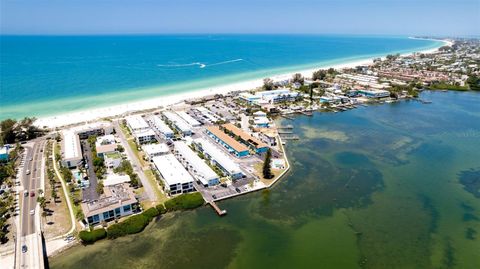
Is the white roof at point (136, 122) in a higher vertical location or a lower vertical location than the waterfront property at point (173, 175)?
higher

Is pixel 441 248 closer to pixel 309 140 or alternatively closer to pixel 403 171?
pixel 403 171

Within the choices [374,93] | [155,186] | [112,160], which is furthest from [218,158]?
[374,93]

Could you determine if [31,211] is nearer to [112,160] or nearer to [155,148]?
[112,160]

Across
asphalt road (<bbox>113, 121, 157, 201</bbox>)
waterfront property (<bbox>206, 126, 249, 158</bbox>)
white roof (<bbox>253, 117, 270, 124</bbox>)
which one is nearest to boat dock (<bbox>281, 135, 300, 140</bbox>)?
white roof (<bbox>253, 117, 270, 124</bbox>)

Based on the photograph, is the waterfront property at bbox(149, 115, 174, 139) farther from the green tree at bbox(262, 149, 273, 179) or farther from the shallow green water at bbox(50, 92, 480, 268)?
the shallow green water at bbox(50, 92, 480, 268)

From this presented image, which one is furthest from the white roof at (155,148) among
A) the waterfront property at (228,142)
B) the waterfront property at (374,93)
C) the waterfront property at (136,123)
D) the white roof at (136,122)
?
the waterfront property at (374,93)

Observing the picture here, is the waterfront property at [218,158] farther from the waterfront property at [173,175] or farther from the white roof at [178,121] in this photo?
the white roof at [178,121]

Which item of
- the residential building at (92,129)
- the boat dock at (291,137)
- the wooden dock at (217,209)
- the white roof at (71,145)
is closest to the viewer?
the wooden dock at (217,209)
